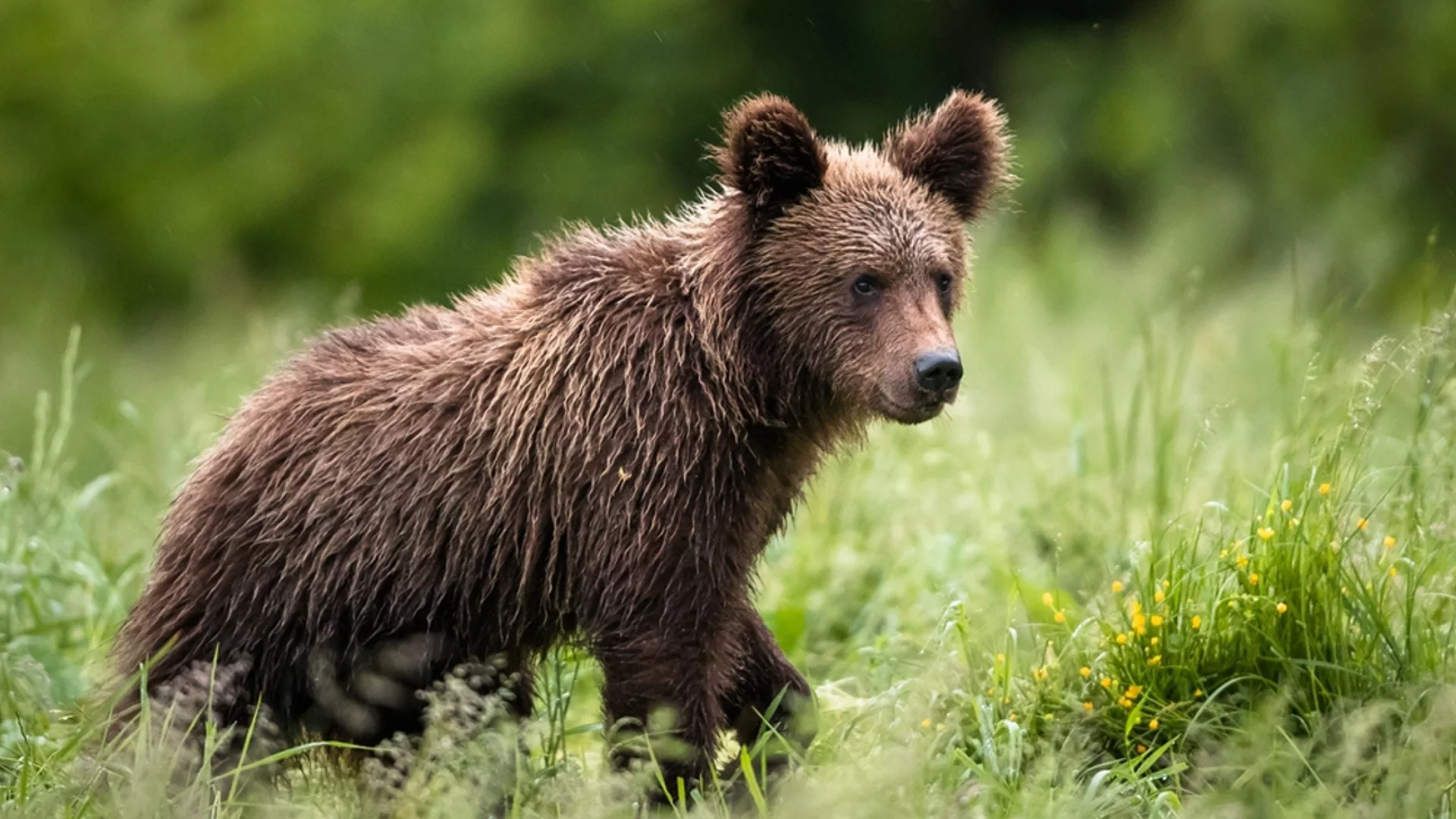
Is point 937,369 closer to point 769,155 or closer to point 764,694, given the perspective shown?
point 769,155

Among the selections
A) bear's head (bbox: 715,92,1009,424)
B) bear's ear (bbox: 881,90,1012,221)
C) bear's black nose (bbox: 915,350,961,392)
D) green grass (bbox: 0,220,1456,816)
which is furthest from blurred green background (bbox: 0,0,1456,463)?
bear's black nose (bbox: 915,350,961,392)

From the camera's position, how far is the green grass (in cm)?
405

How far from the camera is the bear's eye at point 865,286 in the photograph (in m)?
4.70

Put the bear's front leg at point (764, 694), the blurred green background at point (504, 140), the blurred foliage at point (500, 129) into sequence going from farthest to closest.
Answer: the blurred foliage at point (500, 129) → the blurred green background at point (504, 140) → the bear's front leg at point (764, 694)

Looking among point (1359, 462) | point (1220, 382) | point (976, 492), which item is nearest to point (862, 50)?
point (1220, 382)

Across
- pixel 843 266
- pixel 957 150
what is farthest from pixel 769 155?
pixel 957 150

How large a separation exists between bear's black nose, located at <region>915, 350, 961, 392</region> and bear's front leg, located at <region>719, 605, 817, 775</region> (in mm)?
845

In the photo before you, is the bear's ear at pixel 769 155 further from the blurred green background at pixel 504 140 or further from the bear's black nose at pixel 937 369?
the blurred green background at pixel 504 140

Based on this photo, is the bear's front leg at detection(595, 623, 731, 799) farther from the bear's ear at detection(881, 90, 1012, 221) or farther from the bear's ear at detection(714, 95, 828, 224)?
the bear's ear at detection(881, 90, 1012, 221)

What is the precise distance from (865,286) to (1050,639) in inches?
43.5

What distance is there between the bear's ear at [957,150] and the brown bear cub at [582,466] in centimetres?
18

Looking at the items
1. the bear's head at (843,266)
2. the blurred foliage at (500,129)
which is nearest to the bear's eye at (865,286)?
the bear's head at (843,266)

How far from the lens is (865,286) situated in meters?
4.71

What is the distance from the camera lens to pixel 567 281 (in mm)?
4820
